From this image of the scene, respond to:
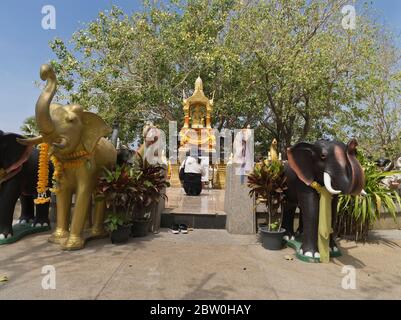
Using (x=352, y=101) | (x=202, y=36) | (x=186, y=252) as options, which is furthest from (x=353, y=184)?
(x=352, y=101)

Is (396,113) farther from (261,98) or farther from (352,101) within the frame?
(261,98)

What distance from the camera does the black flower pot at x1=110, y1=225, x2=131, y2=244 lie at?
209 inches

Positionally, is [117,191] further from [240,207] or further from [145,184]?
[240,207]

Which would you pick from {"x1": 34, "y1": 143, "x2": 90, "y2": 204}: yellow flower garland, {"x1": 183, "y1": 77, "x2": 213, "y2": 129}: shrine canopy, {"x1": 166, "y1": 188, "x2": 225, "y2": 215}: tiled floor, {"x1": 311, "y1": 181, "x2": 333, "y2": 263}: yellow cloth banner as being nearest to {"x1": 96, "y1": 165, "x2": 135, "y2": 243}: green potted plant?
{"x1": 34, "y1": 143, "x2": 90, "y2": 204}: yellow flower garland

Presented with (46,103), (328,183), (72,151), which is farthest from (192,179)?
(46,103)

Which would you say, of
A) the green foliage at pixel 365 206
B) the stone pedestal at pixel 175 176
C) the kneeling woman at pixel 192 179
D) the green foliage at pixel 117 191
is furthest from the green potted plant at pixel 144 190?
the stone pedestal at pixel 175 176

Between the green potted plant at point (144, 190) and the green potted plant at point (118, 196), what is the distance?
0.17 metres

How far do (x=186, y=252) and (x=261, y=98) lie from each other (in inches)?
557

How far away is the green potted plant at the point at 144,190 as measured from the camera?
18.1 feet

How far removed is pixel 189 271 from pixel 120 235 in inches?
69.6

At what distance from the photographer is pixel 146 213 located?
19.7ft

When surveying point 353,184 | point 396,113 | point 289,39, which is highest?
point 289,39

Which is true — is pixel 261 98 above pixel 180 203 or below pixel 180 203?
above
